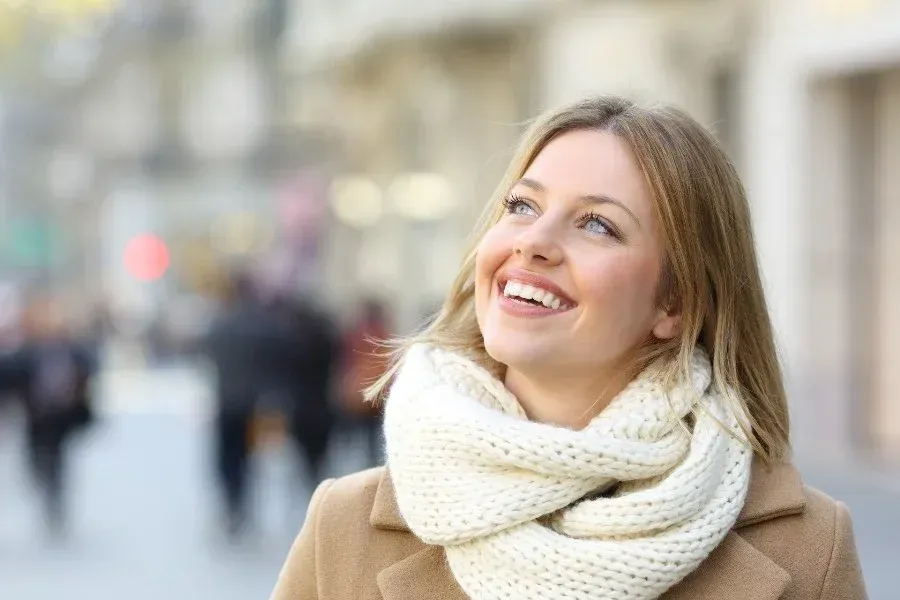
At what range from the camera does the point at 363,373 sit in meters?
11.6

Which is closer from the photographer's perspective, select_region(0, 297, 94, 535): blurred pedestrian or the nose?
the nose

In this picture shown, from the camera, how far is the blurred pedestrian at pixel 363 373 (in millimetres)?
11641

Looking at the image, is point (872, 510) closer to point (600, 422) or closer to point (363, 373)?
point (363, 373)

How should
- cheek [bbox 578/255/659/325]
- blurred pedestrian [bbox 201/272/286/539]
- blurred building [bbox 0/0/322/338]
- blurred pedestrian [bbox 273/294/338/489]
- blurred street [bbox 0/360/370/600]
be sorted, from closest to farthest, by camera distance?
1. cheek [bbox 578/255/659/325]
2. blurred street [bbox 0/360/370/600]
3. blurred pedestrian [bbox 201/272/286/539]
4. blurred pedestrian [bbox 273/294/338/489]
5. blurred building [bbox 0/0/322/338]

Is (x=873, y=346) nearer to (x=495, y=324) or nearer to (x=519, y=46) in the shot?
(x=519, y=46)

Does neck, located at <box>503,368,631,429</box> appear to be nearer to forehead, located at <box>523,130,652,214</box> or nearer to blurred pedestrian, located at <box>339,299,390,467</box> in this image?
forehead, located at <box>523,130,652,214</box>

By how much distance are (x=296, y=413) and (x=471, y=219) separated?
9.26 meters

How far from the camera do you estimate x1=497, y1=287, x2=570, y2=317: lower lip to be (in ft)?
8.36

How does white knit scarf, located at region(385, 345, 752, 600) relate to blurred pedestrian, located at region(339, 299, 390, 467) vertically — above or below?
above

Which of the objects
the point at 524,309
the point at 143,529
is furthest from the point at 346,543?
the point at 143,529

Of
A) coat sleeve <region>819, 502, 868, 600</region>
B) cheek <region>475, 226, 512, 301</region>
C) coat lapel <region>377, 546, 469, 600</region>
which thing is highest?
cheek <region>475, 226, 512, 301</region>

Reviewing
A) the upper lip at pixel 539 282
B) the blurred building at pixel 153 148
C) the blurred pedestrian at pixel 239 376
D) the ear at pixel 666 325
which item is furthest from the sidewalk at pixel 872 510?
the blurred building at pixel 153 148

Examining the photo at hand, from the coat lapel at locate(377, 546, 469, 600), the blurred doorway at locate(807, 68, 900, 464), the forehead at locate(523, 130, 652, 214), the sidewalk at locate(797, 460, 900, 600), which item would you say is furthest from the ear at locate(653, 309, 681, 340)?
the blurred doorway at locate(807, 68, 900, 464)

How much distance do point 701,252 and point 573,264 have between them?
0.91ft
